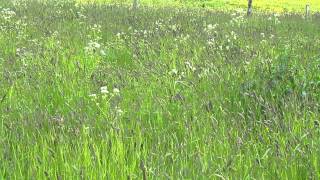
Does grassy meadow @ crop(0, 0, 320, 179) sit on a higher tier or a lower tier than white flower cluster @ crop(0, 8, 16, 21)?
lower

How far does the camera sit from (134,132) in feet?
9.87

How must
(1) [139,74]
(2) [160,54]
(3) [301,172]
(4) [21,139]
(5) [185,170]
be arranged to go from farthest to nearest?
(2) [160,54] < (1) [139,74] < (4) [21,139] < (3) [301,172] < (5) [185,170]

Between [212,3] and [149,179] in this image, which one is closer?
[149,179]

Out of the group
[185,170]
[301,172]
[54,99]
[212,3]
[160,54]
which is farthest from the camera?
[212,3]

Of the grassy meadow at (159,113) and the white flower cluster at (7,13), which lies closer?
the grassy meadow at (159,113)

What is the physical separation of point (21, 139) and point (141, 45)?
15.1 ft

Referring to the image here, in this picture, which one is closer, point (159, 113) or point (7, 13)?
point (159, 113)

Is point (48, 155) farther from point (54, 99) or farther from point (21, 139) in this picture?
point (54, 99)

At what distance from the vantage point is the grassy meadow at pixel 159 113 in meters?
→ 2.55

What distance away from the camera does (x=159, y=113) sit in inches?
147

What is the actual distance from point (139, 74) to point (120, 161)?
276 centimetres

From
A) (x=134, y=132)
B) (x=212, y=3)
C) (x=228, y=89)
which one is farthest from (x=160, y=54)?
(x=212, y=3)

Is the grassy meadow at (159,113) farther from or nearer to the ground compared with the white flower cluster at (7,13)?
nearer to the ground

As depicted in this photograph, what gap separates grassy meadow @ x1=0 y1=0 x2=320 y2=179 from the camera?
100 inches
